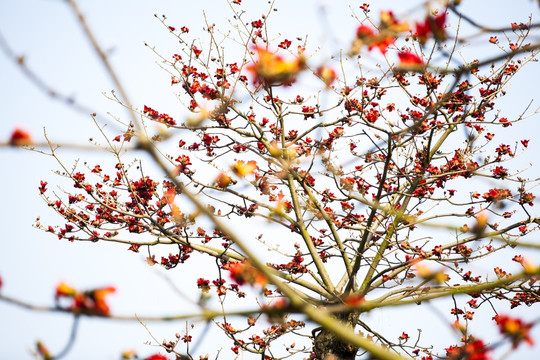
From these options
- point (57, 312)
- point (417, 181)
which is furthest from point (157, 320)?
point (417, 181)

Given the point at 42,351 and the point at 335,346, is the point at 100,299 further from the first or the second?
the point at 335,346

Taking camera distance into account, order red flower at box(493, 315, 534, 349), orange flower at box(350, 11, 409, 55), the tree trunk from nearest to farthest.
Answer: red flower at box(493, 315, 534, 349) < orange flower at box(350, 11, 409, 55) < the tree trunk

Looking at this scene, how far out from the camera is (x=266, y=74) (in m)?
1.28

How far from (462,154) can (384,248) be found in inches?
61.9

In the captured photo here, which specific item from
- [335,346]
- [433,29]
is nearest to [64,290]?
[433,29]

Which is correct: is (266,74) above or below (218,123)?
below

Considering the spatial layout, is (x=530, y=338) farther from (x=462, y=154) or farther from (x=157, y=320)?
(x=462, y=154)

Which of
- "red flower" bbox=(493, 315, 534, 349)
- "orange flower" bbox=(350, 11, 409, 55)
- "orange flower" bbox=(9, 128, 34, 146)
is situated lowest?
"orange flower" bbox=(9, 128, 34, 146)

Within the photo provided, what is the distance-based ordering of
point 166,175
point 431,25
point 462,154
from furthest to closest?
1. point 462,154
2. point 431,25
3. point 166,175

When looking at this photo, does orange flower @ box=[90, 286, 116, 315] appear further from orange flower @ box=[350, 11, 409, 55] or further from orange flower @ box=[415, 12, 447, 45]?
orange flower @ box=[415, 12, 447, 45]

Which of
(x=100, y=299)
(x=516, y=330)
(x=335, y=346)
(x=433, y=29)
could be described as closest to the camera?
(x=100, y=299)

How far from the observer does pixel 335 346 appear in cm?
534

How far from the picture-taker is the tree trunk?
5.24m

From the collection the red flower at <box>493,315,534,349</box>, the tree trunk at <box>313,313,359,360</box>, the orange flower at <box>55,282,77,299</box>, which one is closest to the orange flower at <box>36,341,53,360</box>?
the orange flower at <box>55,282,77,299</box>
